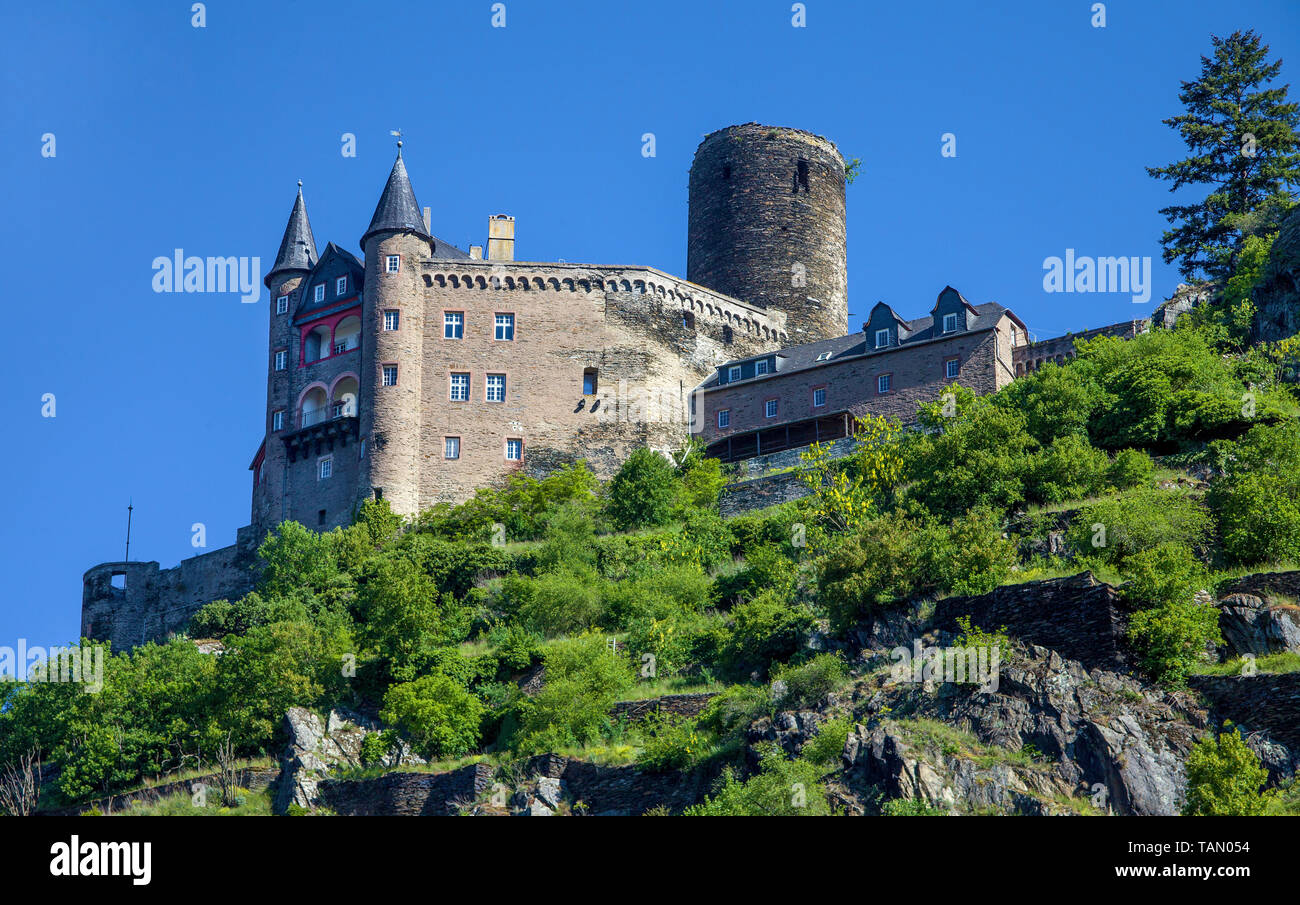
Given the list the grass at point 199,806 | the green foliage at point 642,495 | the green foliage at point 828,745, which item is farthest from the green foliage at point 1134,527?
the grass at point 199,806

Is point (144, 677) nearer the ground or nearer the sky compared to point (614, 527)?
nearer the ground

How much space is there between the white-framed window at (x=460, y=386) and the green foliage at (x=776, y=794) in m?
34.4

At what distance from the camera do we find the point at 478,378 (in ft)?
231

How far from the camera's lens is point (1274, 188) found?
216 feet

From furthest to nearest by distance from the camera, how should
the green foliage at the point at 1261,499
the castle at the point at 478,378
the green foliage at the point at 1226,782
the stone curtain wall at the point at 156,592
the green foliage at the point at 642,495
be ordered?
the stone curtain wall at the point at 156,592
the castle at the point at 478,378
the green foliage at the point at 642,495
the green foliage at the point at 1261,499
the green foliage at the point at 1226,782

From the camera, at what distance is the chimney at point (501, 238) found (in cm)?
7450

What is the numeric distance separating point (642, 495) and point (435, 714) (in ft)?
54.7

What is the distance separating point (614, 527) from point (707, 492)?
337 cm

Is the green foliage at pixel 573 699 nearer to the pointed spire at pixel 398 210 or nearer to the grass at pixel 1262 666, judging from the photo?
the grass at pixel 1262 666

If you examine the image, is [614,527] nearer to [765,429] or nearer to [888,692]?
[765,429]

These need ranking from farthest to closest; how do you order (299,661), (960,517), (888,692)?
(299,661)
(960,517)
(888,692)

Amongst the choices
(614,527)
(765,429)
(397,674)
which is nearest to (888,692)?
(397,674)
